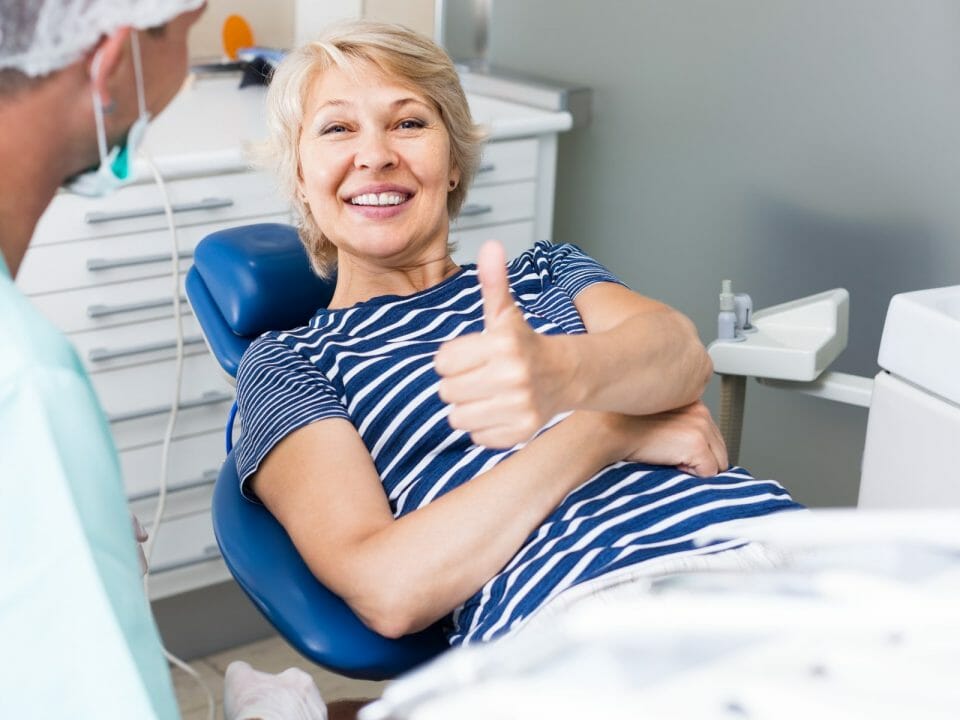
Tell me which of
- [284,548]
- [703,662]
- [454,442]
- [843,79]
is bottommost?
[284,548]

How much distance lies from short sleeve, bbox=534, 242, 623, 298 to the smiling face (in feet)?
0.58

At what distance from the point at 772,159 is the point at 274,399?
1.24m

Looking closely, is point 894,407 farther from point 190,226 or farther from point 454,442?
point 190,226

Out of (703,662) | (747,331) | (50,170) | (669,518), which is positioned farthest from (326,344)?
(703,662)

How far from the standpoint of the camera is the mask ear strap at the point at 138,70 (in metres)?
0.82

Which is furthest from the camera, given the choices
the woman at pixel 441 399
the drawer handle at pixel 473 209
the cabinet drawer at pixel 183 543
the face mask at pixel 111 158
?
the drawer handle at pixel 473 209

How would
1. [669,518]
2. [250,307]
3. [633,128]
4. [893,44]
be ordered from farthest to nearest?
[633,128] < [893,44] < [250,307] < [669,518]

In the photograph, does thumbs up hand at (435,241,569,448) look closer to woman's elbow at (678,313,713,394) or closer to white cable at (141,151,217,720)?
woman's elbow at (678,313,713,394)

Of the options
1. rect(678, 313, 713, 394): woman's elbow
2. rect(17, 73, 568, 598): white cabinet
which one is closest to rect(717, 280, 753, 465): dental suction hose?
rect(678, 313, 713, 394): woman's elbow

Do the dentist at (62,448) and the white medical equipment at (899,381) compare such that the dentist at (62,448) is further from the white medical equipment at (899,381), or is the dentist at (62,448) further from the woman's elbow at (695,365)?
the white medical equipment at (899,381)

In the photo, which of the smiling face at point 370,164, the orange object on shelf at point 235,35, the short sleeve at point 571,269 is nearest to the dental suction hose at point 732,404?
the short sleeve at point 571,269

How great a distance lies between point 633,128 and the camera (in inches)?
103

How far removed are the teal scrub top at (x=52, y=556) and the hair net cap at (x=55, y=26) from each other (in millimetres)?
139

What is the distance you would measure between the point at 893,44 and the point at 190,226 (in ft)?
3.96
